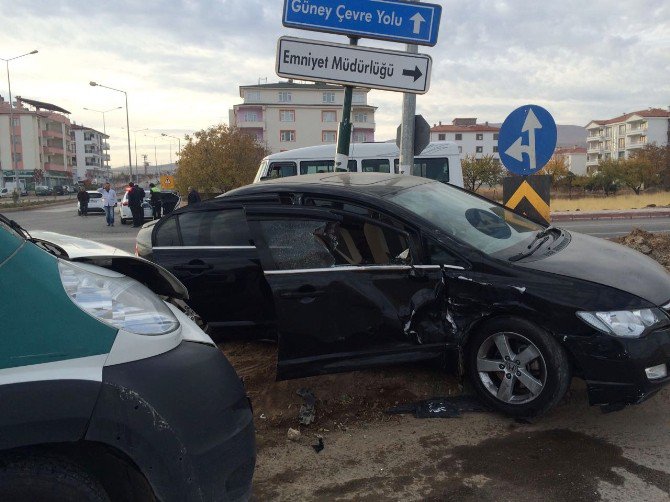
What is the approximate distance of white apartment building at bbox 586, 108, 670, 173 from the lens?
99.3 m

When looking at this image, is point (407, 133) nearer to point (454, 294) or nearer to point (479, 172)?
point (454, 294)

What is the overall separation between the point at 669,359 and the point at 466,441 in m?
1.26

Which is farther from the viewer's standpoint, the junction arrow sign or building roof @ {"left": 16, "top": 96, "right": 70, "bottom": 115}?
building roof @ {"left": 16, "top": 96, "right": 70, "bottom": 115}

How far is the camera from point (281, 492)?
3.01 meters

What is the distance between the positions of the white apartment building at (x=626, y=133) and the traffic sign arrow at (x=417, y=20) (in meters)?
91.6

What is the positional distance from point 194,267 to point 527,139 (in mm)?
3942

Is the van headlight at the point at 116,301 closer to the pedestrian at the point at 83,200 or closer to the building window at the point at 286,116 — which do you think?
the pedestrian at the point at 83,200

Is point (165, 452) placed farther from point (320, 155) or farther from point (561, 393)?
point (320, 155)

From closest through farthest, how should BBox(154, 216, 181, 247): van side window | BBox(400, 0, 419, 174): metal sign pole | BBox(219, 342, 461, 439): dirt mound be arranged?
BBox(219, 342, 461, 439): dirt mound < BBox(154, 216, 181, 247): van side window < BBox(400, 0, 419, 174): metal sign pole

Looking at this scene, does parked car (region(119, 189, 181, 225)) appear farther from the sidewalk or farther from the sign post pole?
the sign post pole

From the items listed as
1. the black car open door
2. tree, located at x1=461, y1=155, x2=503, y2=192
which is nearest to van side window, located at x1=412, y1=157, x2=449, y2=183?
the black car open door

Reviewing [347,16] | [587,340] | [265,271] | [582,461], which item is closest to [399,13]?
[347,16]

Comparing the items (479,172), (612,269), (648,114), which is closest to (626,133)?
(648,114)

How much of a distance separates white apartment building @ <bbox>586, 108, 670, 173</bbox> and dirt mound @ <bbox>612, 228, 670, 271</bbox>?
8759 centimetres
